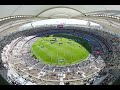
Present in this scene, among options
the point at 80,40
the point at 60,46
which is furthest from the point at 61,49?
the point at 80,40

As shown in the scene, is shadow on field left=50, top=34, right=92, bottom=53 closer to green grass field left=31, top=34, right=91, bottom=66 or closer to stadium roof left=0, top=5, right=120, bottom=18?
green grass field left=31, top=34, right=91, bottom=66

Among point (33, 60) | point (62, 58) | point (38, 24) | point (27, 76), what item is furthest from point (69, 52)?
point (38, 24)

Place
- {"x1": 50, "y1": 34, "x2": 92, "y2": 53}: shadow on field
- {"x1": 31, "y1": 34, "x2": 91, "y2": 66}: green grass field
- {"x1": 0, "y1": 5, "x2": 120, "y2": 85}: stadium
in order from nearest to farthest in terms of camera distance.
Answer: {"x1": 0, "y1": 5, "x2": 120, "y2": 85}: stadium < {"x1": 31, "y1": 34, "x2": 91, "y2": 66}: green grass field < {"x1": 50, "y1": 34, "x2": 92, "y2": 53}: shadow on field

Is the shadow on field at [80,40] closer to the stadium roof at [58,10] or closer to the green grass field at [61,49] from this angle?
the green grass field at [61,49]

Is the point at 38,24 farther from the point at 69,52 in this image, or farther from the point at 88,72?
the point at 88,72

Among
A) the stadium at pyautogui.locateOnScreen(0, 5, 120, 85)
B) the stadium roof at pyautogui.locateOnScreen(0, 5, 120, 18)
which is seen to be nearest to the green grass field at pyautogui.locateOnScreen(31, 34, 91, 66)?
the stadium at pyautogui.locateOnScreen(0, 5, 120, 85)

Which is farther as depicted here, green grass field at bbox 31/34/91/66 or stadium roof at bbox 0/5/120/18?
stadium roof at bbox 0/5/120/18

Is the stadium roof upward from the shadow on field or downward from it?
upward

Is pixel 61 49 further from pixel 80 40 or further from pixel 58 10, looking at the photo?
pixel 58 10
